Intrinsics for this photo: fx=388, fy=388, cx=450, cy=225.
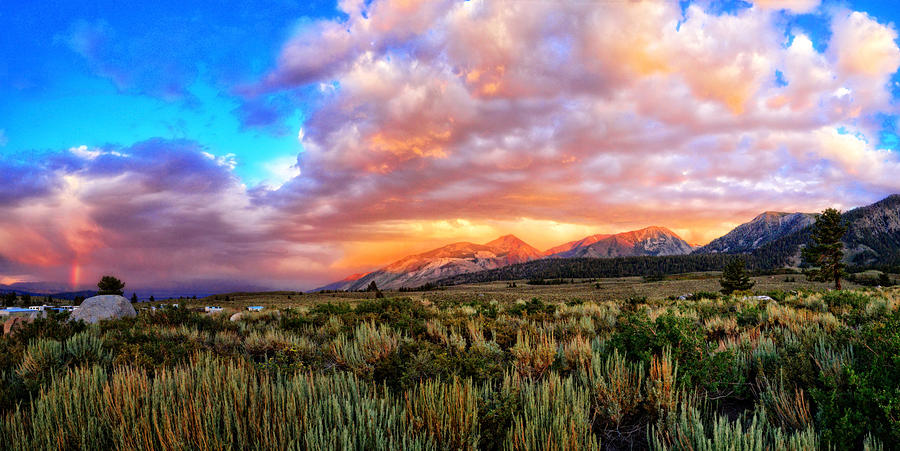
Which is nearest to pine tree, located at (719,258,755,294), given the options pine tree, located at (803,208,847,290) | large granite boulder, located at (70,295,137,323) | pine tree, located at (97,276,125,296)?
pine tree, located at (803,208,847,290)

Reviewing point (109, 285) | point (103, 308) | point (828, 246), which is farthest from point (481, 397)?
point (109, 285)

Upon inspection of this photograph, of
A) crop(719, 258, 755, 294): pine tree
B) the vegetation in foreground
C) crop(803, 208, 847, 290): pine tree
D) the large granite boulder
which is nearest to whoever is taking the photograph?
the vegetation in foreground

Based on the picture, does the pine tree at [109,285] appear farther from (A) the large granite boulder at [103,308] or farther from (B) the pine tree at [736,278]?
(B) the pine tree at [736,278]

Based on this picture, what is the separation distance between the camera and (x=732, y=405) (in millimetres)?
5238

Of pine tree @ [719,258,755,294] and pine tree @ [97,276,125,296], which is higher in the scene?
pine tree @ [97,276,125,296]

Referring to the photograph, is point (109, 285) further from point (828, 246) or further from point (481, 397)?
point (828, 246)

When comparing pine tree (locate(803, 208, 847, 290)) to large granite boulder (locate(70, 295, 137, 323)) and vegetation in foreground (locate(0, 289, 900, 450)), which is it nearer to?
vegetation in foreground (locate(0, 289, 900, 450))

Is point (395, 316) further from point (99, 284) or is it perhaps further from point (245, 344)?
point (99, 284)

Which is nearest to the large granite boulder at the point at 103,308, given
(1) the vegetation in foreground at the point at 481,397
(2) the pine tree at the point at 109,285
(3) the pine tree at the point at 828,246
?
(1) the vegetation in foreground at the point at 481,397

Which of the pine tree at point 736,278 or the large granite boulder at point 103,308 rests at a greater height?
the large granite boulder at point 103,308

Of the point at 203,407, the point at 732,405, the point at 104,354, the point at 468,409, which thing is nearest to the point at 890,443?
the point at 732,405

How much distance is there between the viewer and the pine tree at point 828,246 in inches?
1981

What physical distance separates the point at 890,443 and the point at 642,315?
3454 mm

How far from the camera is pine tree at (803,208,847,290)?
5031cm
